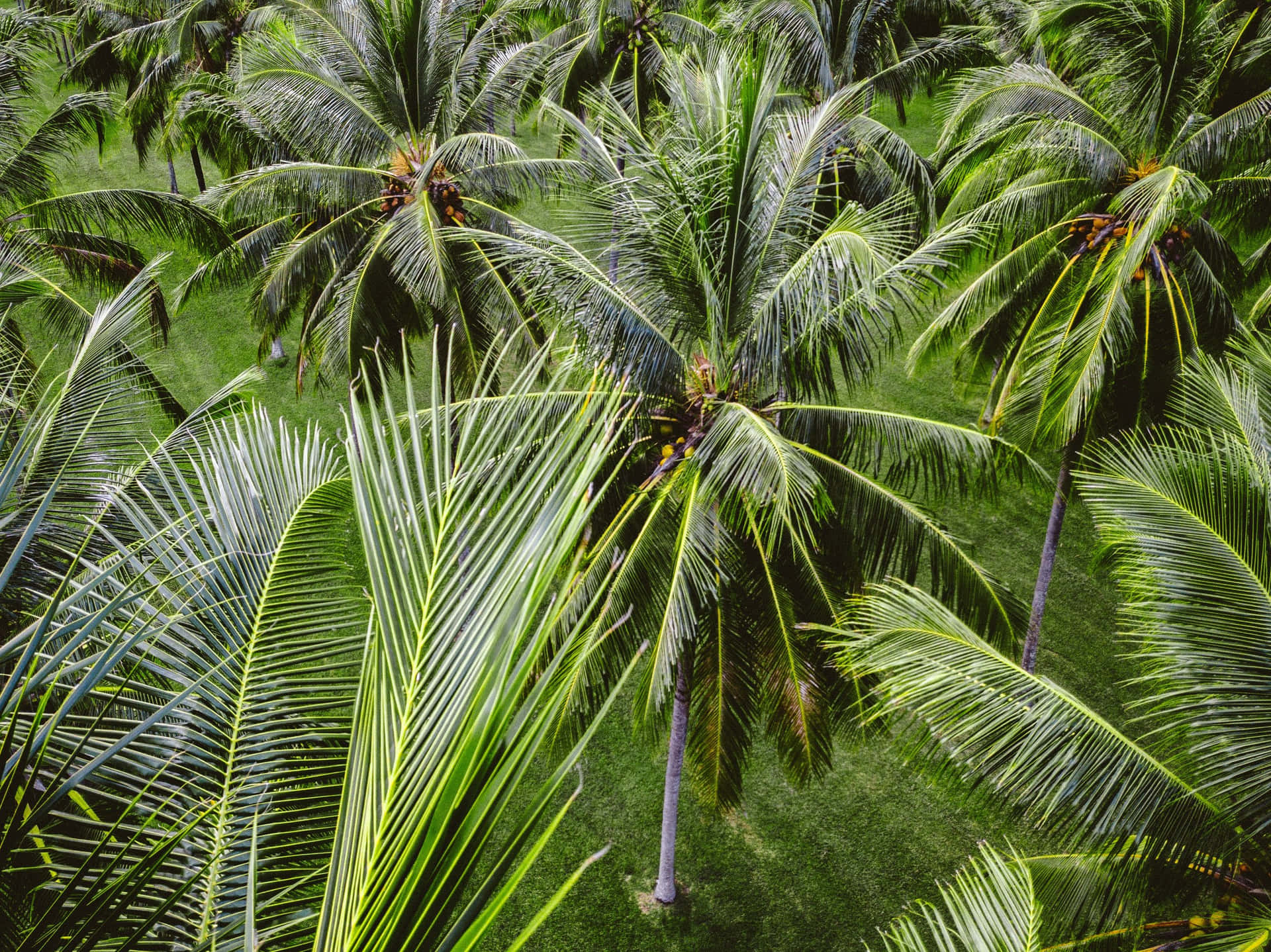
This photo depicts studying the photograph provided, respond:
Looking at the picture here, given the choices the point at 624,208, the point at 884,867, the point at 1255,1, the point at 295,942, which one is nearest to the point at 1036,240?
the point at 1255,1

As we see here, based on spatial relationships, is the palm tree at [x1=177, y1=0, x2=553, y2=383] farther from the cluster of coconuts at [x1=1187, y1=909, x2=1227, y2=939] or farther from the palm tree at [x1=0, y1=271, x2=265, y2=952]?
the cluster of coconuts at [x1=1187, y1=909, x2=1227, y2=939]

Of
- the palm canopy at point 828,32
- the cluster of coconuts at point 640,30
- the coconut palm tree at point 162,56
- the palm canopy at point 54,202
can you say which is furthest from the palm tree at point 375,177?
the cluster of coconuts at point 640,30

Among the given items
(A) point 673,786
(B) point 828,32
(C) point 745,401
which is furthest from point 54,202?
(B) point 828,32

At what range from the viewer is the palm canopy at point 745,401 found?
6.37 metres

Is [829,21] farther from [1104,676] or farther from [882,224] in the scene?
[1104,676]

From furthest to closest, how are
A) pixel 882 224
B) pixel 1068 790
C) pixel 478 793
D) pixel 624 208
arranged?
pixel 624 208, pixel 882 224, pixel 1068 790, pixel 478 793

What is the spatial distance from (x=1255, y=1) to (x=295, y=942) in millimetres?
11391

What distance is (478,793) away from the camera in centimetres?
145

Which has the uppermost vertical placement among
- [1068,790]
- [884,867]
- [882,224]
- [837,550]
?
[882,224]

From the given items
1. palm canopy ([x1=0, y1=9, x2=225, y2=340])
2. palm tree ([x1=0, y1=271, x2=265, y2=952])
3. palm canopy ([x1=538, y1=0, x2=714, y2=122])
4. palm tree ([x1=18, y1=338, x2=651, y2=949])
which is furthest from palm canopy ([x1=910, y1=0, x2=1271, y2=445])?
palm canopy ([x1=0, y1=9, x2=225, y2=340])

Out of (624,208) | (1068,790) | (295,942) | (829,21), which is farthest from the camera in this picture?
(829,21)

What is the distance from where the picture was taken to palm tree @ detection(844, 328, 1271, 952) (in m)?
4.57

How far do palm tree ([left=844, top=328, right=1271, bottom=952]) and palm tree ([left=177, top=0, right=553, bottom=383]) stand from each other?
5895mm

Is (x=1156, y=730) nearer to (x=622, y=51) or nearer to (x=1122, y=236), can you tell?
(x=1122, y=236)
